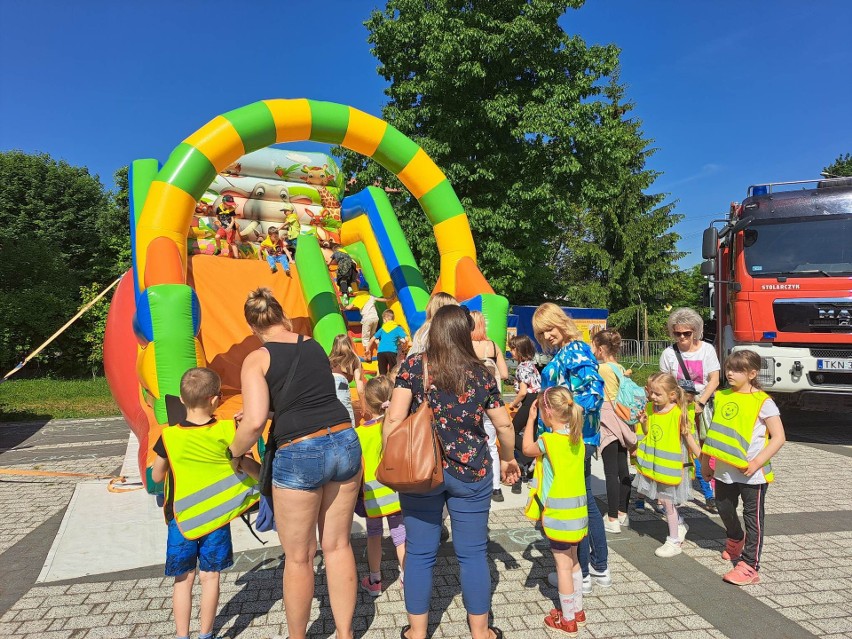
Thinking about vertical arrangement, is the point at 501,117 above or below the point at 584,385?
above

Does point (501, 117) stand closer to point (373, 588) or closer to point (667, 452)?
point (667, 452)

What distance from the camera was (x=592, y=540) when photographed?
3.39m

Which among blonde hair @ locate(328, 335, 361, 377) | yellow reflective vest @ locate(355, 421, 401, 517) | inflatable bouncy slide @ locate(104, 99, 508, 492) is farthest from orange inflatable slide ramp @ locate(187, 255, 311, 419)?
yellow reflective vest @ locate(355, 421, 401, 517)

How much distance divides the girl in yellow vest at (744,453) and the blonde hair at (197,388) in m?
3.11

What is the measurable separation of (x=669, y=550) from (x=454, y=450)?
2311 millimetres

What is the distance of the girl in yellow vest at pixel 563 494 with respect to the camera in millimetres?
2934

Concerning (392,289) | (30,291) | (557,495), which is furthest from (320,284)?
A: (30,291)

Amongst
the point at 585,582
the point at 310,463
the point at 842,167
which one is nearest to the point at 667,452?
the point at 585,582

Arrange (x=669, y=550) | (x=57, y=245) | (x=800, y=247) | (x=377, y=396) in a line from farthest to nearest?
(x=57, y=245) < (x=800, y=247) < (x=669, y=550) < (x=377, y=396)

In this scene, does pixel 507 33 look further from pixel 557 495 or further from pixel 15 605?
pixel 15 605

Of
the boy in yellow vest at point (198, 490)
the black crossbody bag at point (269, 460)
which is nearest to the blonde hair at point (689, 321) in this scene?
the black crossbody bag at point (269, 460)

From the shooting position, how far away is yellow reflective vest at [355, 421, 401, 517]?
10.8ft

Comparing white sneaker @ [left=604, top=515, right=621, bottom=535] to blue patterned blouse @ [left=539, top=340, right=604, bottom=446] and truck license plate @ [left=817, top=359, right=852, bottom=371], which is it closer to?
blue patterned blouse @ [left=539, top=340, right=604, bottom=446]

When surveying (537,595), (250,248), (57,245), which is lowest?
(537,595)
